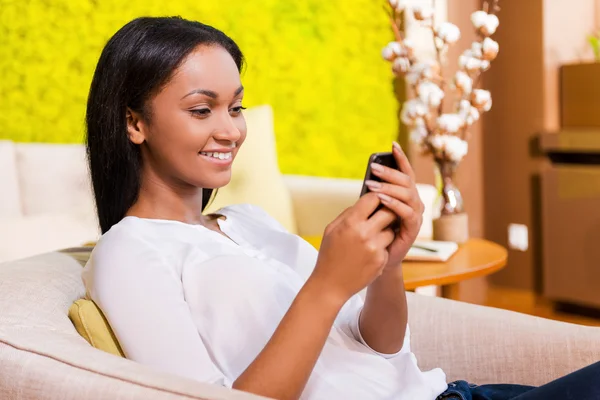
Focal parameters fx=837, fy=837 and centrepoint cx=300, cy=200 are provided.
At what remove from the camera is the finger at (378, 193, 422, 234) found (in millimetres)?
1015

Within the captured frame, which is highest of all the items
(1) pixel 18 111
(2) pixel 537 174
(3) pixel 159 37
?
(3) pixel 159 37

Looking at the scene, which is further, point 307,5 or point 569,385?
point 307,5

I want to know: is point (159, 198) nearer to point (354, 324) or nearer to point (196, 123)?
point (196, 123)

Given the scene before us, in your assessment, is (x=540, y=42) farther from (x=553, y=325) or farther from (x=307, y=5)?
(x=553, y=325)

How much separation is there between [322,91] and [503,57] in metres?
0.93

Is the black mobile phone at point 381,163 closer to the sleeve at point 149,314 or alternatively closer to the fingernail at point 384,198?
the fingernail at point 384,198

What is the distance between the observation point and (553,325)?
1361mm

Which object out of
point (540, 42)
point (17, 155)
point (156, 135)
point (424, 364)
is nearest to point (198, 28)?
point (156, 135)

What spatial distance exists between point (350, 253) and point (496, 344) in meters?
0.51

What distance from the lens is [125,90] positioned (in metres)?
1.21

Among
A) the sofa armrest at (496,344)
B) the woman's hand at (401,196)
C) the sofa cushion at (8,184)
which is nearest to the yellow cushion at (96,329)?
the woman's hand at (401,196)

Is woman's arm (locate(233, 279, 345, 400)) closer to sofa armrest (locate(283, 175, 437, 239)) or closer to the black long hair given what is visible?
the black long hair

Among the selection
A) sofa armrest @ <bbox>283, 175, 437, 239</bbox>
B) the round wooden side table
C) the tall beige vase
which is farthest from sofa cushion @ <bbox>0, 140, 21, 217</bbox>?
the tall beige vase

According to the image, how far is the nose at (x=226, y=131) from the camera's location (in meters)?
1.20
